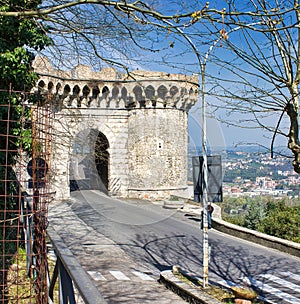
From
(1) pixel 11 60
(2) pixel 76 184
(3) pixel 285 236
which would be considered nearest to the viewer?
(1) pixel 11 60

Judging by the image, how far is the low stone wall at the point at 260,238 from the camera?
26.9 ft

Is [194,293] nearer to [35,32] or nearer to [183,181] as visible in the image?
[35,32]

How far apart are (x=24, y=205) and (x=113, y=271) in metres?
1.76

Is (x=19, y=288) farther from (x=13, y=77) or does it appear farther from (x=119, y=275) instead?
(x=13, y=77)

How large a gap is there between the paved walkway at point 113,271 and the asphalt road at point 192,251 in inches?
13.4

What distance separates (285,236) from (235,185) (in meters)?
3.90

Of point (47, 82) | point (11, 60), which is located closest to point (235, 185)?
point (11, 60)

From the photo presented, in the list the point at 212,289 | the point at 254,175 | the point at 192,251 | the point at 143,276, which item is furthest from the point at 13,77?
the point at 192,251

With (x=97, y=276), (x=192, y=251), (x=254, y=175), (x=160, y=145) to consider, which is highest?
(x=160, y=145)

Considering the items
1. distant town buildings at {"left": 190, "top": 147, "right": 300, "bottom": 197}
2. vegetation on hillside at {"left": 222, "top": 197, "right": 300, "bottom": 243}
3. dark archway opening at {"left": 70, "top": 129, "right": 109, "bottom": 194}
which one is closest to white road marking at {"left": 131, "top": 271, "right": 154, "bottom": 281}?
distant town buildings at {"left": 190, "top": 147, "right": 300, "bottom": 197}

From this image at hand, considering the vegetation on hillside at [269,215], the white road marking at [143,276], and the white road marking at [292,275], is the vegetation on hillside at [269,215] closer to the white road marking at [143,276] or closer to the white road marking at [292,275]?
the white road marking at [292,275]

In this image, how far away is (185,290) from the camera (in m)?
5.38

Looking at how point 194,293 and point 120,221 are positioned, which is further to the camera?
point 120,221

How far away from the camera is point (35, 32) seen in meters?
6.64
